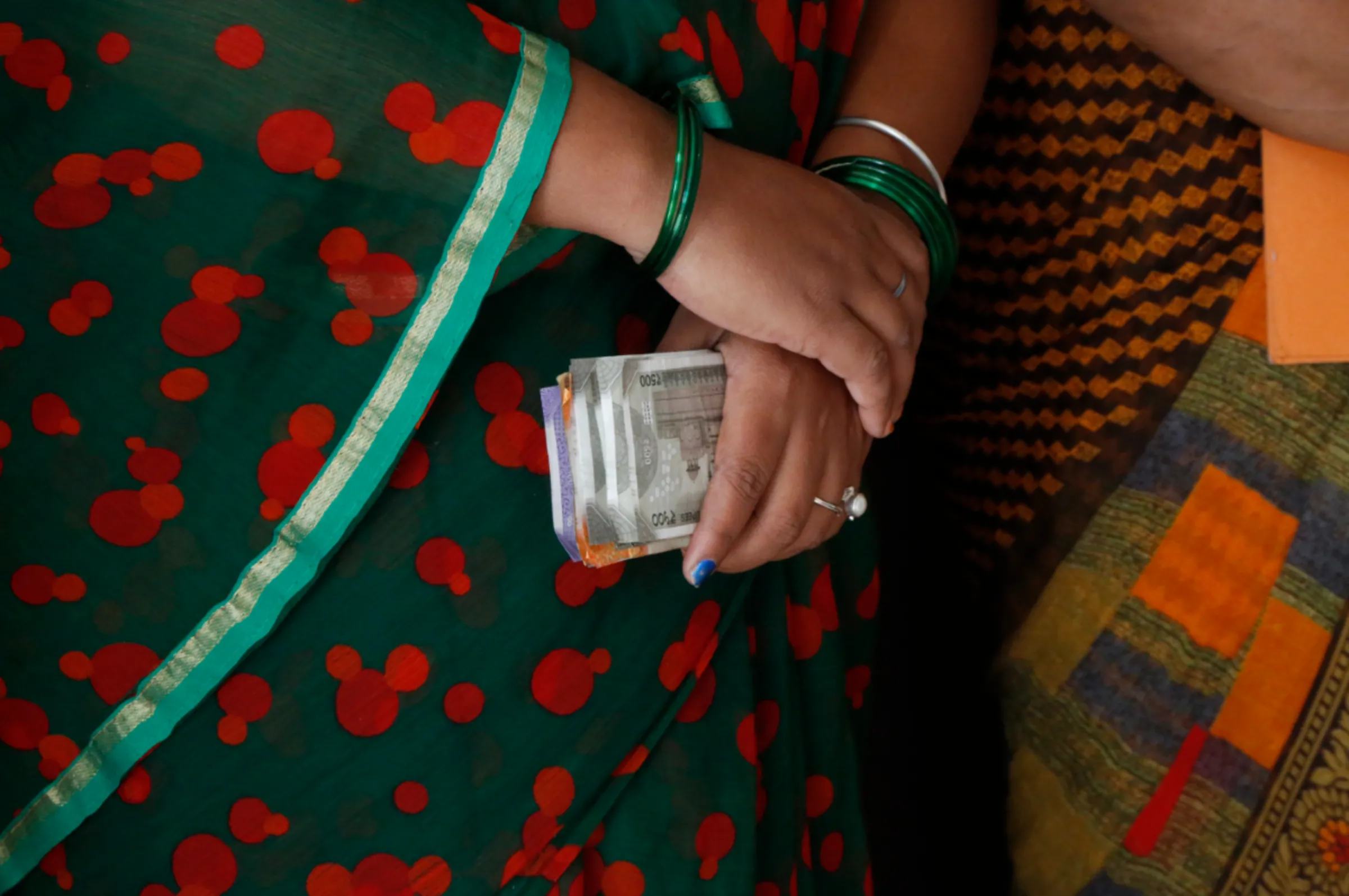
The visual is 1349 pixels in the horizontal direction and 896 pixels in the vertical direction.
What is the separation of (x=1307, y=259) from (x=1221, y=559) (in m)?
0.27

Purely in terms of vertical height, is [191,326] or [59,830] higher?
[191,326]

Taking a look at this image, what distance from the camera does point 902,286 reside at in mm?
668

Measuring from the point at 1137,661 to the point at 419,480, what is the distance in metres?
0.68

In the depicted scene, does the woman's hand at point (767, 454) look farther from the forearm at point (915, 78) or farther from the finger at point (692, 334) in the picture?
the forearm at point (915, 78)

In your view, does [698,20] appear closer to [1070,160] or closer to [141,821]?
[1070,160]

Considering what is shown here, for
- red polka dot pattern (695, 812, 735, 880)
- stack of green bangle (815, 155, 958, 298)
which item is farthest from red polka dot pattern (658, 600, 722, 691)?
stack of green bangle (815, 155, 958, 298)

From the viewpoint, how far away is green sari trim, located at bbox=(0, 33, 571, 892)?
520mm

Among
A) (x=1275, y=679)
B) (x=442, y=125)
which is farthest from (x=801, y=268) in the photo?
(x=1275, y=679)

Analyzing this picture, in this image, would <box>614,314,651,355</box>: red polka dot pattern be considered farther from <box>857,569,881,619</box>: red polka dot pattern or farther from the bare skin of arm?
<box>857,569,881,619</box>: red polka dot pattern

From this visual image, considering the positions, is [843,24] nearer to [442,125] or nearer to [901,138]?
[901,138]

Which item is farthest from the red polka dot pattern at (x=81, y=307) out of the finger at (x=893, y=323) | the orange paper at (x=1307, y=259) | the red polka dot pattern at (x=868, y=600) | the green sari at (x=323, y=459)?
the orange paper at (x=1307, y=259)

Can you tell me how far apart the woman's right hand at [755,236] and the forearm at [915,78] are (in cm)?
10

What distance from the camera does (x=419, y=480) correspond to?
60cm

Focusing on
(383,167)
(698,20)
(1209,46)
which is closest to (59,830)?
(383,167)
